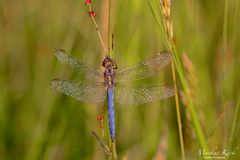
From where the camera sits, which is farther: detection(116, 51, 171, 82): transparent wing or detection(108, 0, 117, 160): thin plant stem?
detection(116, 51, 171, 82): transparent wing

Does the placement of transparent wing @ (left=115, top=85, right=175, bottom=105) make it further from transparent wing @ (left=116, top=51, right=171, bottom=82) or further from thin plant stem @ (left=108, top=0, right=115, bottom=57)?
thin plant stem @ (left=108, top=0, right=115, bottom=57)

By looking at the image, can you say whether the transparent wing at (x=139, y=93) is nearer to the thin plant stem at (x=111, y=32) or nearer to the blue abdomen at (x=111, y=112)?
the blue abdomen at (x=111, y=112)

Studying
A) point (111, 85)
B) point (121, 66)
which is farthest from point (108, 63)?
point (121, 66)

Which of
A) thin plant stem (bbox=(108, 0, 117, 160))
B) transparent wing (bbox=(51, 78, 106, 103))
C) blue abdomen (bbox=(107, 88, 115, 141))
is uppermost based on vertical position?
thin plant stem (bbox=(108, 0, 117, 160))

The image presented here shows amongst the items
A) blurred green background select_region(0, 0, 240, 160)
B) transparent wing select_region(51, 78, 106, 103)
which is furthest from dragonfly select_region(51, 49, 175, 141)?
blurred green background select_region(0, 0, 240, 160)

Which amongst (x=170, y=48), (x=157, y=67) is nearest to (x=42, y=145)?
(x=157, y=67)

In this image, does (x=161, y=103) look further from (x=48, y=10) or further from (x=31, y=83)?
(x=48, y=10)
